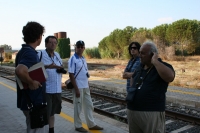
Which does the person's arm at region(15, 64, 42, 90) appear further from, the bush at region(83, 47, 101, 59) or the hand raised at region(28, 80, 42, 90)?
the bush at region(83, 47, 101, 59)

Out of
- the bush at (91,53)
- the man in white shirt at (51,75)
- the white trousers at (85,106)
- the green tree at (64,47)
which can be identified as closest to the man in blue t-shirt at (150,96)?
the man in white shirt at (51,75)

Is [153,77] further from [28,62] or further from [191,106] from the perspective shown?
[191,106]

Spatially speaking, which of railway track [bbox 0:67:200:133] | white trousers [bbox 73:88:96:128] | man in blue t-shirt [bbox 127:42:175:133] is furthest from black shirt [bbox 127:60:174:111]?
Result: railway track [bbox 0:67:200:133]

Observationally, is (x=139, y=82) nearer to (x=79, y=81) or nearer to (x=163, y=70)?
(x=163, y=70)

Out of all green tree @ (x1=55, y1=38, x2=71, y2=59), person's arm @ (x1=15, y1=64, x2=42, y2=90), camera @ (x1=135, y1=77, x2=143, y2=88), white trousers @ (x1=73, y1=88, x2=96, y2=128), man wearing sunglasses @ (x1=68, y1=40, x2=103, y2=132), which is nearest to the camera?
person's arm @ (x1=15, y1=64, x2=42, y2=90)

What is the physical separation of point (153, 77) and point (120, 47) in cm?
4625

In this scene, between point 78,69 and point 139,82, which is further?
point 78,69

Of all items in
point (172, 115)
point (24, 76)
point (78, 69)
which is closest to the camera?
point (24, 76)

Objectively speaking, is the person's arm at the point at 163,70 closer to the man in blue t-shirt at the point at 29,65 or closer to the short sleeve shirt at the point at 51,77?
the man in blue t-shirt at the point at 29,65

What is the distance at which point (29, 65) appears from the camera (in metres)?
3.15

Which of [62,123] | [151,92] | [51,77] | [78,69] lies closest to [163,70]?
[151,92]

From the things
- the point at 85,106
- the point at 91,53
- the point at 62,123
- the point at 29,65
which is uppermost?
the point at 91,53

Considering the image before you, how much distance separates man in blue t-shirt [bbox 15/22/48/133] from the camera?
3100 mm

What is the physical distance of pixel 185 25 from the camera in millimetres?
38438
